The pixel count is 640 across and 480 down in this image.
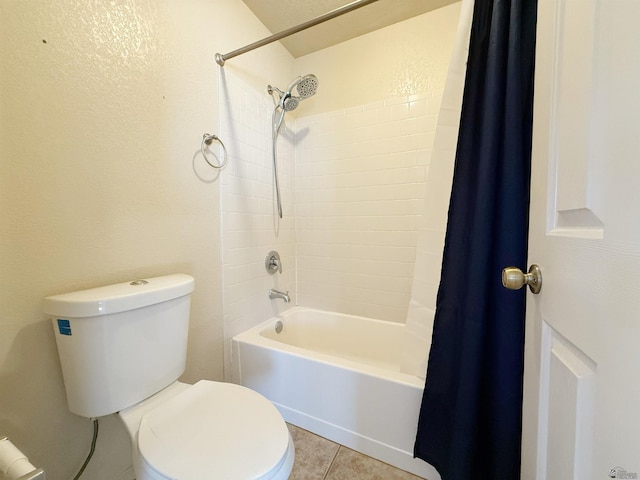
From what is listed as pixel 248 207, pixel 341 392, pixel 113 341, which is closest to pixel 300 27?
pixel 248 207

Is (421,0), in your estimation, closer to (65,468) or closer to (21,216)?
(21,216)

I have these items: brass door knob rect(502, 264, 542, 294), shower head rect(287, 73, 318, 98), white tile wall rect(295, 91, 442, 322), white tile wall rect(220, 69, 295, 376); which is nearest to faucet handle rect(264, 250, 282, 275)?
white tile wall rect(220, 69, 295, 376)

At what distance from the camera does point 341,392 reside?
1.17m

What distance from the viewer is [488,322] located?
32.9 inches

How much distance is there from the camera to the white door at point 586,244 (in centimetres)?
30

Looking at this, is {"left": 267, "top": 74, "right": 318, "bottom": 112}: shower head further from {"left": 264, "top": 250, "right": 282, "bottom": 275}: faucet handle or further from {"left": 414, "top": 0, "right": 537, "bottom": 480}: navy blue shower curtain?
{"left": 264, "top": 250, "right": 282, "bottom": 275}: faucet handle

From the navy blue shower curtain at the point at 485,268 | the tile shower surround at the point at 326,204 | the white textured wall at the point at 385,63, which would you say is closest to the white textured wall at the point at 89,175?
the tile shower surround at the point at 326,204

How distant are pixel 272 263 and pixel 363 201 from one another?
76 cm

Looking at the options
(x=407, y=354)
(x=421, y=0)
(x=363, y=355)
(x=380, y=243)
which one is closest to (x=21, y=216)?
(x=407, y=354)

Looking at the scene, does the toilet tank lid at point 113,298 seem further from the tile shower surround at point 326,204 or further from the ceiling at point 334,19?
the ceiling at point 334,19

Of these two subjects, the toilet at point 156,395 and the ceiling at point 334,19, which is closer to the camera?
the toilet at point 156,395

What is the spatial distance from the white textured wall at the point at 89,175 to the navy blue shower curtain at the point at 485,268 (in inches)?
43.2

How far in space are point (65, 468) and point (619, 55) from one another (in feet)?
5.29

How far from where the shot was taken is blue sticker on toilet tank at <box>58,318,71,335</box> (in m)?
0.72
